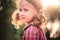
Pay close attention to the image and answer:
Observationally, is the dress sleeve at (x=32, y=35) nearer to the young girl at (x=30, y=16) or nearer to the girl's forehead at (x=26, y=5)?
the young girl at (x=30, y=16)

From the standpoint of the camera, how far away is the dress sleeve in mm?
1012

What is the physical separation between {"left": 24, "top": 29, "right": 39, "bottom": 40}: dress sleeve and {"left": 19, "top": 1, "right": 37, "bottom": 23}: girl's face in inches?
2.7

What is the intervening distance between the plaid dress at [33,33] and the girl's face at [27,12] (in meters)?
0.04

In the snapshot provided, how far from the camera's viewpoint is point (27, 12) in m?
1.03

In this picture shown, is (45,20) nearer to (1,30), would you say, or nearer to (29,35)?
(29,35)

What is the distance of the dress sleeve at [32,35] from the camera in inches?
39.8

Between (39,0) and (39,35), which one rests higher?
(39,0)

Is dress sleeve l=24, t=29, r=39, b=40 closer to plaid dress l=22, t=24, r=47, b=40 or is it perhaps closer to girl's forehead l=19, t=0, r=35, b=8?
plaid dress l=22, t=24, r=47, b=40

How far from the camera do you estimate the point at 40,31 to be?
103 centimetres

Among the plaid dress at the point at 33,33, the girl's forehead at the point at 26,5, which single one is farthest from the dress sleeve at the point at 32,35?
the girl's forehead at the point at 26,5

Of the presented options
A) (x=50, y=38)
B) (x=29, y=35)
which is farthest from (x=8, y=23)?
(x=50, y=38)

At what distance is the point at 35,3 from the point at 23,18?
12 centimetres

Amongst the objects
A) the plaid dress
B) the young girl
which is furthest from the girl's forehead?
the plaid dress

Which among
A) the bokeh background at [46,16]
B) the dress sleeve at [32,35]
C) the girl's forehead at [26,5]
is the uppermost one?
the girl's forehead at [26,5]
